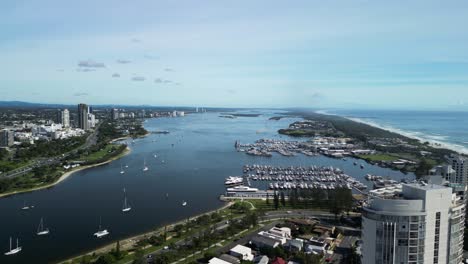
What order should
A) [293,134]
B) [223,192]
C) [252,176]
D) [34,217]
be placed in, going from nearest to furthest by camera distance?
[34,217] < [223,192] < [252,176] < [293,134]

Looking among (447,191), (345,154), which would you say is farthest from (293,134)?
(447,191)

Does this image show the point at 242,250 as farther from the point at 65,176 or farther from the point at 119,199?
the point at 65,176

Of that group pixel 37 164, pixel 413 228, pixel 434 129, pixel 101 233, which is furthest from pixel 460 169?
pixel 434 129

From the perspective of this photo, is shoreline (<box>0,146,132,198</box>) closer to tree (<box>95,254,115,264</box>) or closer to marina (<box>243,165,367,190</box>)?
marina (<box>243,165,367,190</box>)

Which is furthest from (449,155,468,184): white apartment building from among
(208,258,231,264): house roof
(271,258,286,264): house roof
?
(208,258,231,264): house roof

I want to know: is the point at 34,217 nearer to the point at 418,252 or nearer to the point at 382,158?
the point at 418,252

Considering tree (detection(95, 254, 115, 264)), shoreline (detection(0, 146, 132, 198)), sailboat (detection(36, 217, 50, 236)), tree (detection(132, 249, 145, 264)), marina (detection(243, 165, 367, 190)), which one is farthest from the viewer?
marina (detection(243, 165, 367, 190))

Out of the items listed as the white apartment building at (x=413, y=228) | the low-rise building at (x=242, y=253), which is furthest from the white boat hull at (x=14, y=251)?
the white apartment building at (x=413, y=228)

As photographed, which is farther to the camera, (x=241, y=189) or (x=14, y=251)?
(x=241, y=189)
